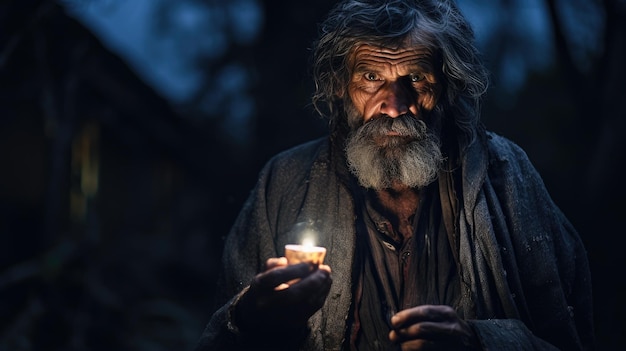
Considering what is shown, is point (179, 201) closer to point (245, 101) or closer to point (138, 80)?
point (245, 101)

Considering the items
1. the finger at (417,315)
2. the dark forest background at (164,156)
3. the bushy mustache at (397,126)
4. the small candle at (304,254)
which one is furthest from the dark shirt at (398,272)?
the dark forest background at (164,156)

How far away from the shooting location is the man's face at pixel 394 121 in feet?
10.7

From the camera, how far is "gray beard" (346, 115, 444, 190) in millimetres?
3264

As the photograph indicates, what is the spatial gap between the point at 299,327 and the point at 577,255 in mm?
1420

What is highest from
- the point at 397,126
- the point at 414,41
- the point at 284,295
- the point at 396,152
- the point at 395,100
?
the point at 414,41

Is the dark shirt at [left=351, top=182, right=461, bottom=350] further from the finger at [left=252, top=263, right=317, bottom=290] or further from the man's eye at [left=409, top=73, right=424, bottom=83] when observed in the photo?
the finger at [left=252, top=263, right=317, bottom=290]

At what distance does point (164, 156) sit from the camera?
12.7 meters

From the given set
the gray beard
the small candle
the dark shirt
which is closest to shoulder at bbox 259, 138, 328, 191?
the gray beard

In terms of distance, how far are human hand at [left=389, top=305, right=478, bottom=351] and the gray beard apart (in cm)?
79

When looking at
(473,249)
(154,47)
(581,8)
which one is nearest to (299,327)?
(473,249)

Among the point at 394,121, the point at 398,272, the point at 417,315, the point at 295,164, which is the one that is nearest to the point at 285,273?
the point at 417,315

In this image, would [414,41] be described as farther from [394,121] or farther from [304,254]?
[304,254]

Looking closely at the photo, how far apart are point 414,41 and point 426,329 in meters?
1.34

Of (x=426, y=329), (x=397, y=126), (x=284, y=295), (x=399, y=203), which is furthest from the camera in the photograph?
(x=399, y=203)
